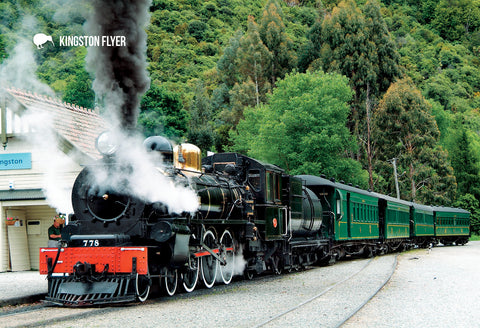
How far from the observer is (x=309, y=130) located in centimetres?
3784

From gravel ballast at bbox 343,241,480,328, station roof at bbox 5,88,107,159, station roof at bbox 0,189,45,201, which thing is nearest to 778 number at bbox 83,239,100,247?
gravel ballast at bbox 343,241,480,328

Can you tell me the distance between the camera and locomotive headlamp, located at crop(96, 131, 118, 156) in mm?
10078

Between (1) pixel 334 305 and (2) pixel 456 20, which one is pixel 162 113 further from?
(2) pixel 456 20

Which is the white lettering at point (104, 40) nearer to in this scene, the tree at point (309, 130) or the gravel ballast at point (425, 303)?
the gravel ballast at point (425, 303)

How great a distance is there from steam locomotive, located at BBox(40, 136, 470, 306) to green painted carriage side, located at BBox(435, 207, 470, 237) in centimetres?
2407

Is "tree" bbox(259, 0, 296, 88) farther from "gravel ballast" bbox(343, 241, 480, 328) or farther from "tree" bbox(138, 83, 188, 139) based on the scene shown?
"gravel ballast" bbox(343, 241, 480, 328)

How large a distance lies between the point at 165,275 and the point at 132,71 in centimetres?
387

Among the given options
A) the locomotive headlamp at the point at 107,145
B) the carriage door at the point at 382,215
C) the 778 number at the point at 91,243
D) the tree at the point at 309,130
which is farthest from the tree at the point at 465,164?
the 778 number at the point at 91,243

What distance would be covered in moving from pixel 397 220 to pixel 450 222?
15.8 m

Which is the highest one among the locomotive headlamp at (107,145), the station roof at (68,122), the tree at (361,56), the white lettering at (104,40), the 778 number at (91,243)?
the tree at (361,56)

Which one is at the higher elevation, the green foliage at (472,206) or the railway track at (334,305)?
the railway track at (334,305)

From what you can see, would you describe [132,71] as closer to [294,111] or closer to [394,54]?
[294,111]

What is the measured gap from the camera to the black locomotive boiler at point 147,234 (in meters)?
9.44

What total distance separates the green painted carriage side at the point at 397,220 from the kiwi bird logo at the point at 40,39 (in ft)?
61.5
